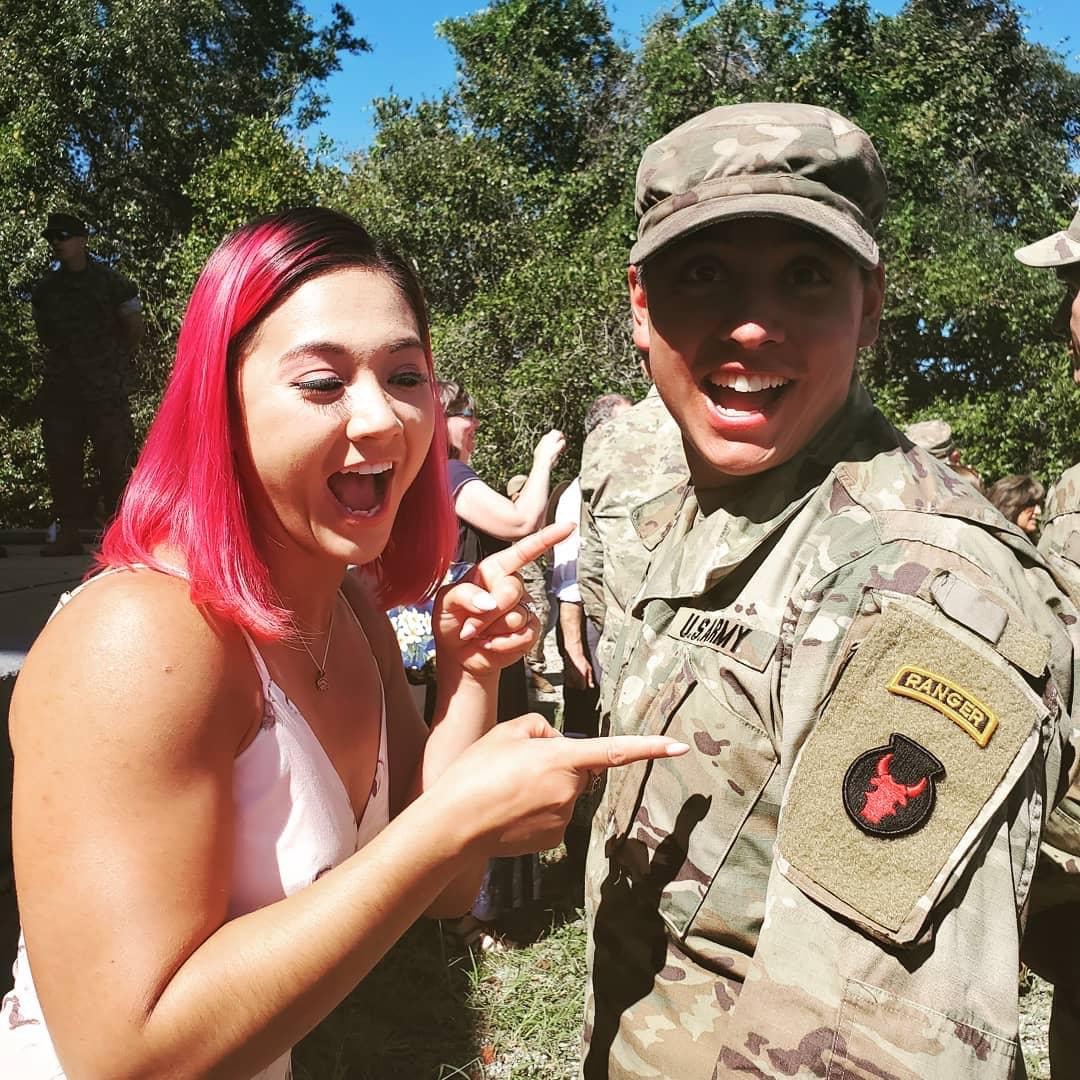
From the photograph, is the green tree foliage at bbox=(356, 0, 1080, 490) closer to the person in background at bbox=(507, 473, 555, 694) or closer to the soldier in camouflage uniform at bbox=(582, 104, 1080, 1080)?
the person in background at bbox=(507, 473, 555, 694)

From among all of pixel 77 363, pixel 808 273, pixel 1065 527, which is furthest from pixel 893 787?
pixel 77 363

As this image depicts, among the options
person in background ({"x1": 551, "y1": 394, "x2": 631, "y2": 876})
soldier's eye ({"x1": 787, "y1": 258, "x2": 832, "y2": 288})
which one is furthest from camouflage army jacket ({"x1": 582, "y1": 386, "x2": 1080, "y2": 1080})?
person in background ({"x1": 551, "y1": 394, "x2": 631, "y2": 876})

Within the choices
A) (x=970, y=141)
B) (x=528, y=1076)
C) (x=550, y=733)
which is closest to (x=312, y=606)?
(x=550, y=733)

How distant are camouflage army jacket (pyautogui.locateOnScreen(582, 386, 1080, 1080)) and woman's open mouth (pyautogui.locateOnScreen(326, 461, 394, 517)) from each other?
0.51 metres

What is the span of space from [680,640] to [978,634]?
51 centimetres

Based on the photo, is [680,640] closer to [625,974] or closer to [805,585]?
[805,585]

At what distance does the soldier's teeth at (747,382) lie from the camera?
1.53 meters

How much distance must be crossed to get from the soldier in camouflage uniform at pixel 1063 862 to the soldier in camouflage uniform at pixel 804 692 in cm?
32

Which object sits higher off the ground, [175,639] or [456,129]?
[456,129]

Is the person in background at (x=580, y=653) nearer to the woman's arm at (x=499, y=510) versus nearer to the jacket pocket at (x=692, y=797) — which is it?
the woman's arm at (x=499, y=510)

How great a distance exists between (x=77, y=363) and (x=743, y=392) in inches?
254

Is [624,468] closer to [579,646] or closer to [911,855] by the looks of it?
[579,646]

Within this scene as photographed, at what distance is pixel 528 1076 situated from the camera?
350cm

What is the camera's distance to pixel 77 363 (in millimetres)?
6910
